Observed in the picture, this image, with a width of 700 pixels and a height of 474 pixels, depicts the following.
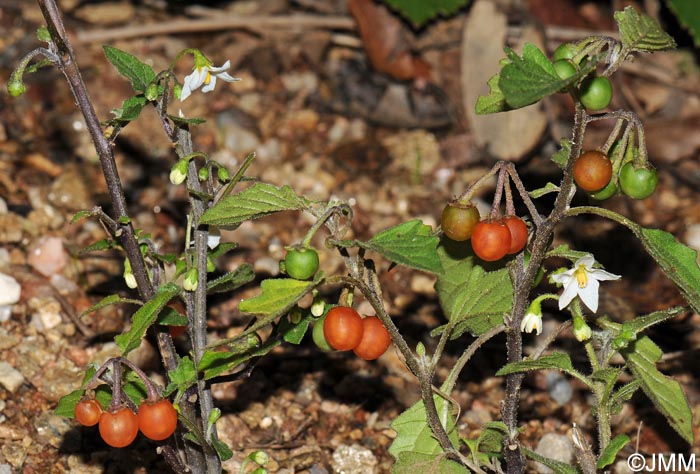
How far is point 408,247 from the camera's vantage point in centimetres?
228

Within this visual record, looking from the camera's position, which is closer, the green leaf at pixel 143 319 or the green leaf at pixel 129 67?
the green leaf at pixel 143 319

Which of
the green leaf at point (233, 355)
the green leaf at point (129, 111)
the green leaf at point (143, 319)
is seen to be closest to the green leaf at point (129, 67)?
the green leaf at point (129, 111)

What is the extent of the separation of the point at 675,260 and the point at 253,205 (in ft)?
3.48

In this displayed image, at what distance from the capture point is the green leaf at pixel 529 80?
199 centimetres

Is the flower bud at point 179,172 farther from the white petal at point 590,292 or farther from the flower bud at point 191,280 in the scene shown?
the white petal at point 590,292

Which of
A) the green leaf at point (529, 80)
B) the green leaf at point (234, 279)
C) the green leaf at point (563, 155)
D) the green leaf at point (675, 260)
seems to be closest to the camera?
the green leaf at point (529, 80)

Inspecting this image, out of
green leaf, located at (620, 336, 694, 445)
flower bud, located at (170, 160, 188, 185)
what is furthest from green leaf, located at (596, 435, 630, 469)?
flower bud, located at (170, 160, 188, 185)

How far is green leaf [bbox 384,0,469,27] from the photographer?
16.9 feet

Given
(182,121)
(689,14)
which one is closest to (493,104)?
(182,121)

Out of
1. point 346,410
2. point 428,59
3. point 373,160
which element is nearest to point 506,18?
point 428,59

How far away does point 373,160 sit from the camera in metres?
4.79

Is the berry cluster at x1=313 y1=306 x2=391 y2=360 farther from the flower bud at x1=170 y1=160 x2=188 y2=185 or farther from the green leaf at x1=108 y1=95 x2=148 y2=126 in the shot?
the green leaf at x1=108 y1=95 x2=148 y2=126

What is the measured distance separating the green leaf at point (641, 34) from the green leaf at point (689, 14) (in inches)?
120

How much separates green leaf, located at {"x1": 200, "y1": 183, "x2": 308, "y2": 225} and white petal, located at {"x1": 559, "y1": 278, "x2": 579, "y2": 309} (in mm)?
767
